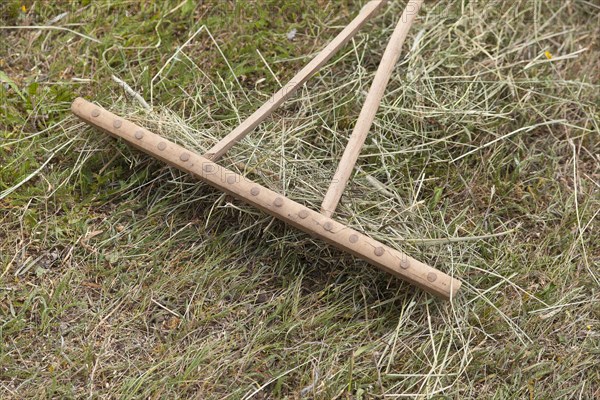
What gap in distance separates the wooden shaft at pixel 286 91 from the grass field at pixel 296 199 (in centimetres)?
10

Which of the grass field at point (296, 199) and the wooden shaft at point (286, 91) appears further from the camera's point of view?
the wooden shaft at point (286, 91)

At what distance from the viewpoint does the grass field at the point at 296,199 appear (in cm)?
273

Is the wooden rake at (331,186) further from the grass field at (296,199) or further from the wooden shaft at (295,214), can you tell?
the grass field at (296,199)

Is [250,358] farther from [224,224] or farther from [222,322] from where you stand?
[224,224]

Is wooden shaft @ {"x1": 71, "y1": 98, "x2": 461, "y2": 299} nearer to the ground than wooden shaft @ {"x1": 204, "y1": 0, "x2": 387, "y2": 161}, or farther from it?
nearer to the ground

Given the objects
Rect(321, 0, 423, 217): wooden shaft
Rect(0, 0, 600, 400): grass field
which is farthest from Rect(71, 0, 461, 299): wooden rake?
Rect(0, 0, 600, 400): grass field

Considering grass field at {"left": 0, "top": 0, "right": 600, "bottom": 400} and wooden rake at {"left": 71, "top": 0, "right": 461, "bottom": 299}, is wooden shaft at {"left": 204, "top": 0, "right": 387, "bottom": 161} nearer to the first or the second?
wooden rake at {"left": 71, "top": 0, "right": 461, "bottom": 299}

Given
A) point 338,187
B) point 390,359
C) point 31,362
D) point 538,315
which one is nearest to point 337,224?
point 338,187

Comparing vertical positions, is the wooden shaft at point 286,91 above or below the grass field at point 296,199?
above

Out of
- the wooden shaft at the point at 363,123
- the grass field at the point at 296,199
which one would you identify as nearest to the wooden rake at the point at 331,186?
the wooden shaft at the point at 363,123

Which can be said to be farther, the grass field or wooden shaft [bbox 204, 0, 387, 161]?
wooden shaft [bbox 204, 0, 387, 161]

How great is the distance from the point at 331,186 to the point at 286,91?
0.38m

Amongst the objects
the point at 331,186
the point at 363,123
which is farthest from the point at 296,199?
the point at 363,123

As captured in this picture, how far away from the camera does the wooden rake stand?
267cm
